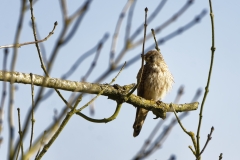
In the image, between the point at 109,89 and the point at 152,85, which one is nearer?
the point at 109,89

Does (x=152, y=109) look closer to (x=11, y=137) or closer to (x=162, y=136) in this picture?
(x=162, y=136)

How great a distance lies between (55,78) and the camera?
4848 millimetres

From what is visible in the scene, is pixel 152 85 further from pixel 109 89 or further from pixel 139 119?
pixel 109 89

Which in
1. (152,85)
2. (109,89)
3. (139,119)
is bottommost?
(109,89)

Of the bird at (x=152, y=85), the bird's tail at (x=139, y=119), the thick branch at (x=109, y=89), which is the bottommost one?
the thick branch at (x=109, y=89)

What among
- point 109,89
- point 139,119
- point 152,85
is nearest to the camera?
point 109,89

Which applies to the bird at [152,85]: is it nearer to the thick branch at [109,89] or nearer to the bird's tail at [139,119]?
the bird's tail at [139,119]

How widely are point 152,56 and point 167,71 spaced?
57 centimetres

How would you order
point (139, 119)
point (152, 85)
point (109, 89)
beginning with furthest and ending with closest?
point (139, 119) → point (152, 85) → point (109, 89)

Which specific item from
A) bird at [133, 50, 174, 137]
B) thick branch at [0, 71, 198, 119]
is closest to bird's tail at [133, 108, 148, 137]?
bird at [133, 50, 174, 137]

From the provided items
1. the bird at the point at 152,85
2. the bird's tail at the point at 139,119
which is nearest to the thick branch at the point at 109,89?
the bird at the point at 152,85

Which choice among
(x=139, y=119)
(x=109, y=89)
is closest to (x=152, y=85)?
(x=139, y=119)

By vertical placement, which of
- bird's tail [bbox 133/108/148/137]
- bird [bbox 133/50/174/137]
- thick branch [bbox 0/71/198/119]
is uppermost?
bird [bbox 133/50/174/137]

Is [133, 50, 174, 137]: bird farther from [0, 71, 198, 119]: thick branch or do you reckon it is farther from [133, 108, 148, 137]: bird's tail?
A: [0, 71, 198, 119]: thick branch
